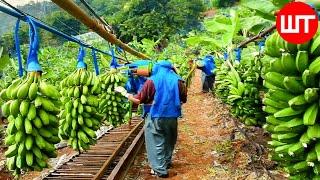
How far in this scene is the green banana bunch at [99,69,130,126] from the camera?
625cm

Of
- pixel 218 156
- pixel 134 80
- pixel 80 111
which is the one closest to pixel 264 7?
pixel 80 111

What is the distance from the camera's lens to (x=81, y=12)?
9.61 ft

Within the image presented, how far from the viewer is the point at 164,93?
24.8 ft

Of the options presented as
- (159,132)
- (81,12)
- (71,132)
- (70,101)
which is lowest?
(159,132)

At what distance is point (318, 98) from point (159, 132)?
17.2 feet

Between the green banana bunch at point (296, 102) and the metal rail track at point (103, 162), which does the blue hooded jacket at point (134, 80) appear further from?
the green banana bunch at point (296, 102)

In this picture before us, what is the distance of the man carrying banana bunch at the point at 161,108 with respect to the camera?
7559 mm

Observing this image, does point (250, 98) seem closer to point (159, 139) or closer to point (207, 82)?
point (159, 139)

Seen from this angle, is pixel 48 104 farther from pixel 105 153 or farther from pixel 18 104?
pixel 105 153

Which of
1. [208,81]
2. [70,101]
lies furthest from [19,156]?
[208,81]

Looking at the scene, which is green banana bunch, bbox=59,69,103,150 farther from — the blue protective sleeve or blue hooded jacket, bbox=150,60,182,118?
blue hooded jacket, bbox=150,60,182,118

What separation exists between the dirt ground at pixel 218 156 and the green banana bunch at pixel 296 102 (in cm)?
332

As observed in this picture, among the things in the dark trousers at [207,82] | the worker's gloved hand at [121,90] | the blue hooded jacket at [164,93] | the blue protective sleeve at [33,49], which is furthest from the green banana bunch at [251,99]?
the dark trousers at [207,82]

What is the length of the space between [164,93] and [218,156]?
2062 millimetres
